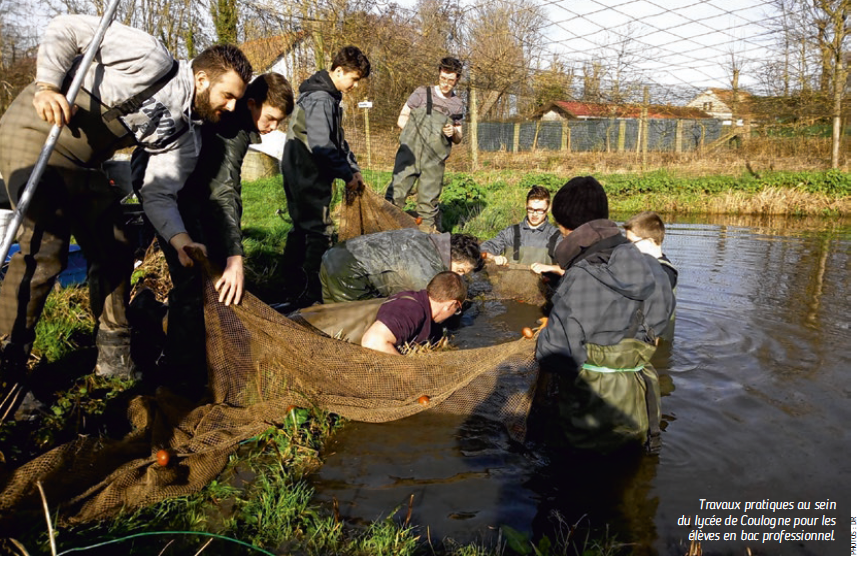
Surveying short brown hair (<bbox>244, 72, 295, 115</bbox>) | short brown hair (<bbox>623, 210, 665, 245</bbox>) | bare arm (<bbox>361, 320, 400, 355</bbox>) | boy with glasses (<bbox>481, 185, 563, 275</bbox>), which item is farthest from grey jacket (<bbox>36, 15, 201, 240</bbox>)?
boy with glasses (<bbox>481, 185, 563, 275</bbox>)

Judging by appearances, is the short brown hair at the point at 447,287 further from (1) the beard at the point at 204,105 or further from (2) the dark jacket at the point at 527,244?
(2) the dark jacket at the point at 527,244

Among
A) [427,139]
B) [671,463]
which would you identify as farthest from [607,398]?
[427,139]

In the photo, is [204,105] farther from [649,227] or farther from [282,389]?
[649,227]

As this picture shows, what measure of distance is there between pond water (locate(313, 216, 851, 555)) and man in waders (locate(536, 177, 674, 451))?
9.7 inches

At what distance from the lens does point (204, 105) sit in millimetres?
3332

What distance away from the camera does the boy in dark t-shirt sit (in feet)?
13.9

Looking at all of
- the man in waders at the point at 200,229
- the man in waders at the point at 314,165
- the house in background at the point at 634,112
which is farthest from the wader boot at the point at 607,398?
the house in background at the point at 634,112

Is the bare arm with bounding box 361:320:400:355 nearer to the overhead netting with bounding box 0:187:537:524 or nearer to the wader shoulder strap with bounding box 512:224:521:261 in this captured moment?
the overhead netting with bounding box 0:187:537:524

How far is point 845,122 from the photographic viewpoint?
61.6ft

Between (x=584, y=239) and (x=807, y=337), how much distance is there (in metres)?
3.59

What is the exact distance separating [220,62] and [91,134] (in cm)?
80

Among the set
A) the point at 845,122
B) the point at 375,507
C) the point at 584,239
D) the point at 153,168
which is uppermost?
the point at 845,122

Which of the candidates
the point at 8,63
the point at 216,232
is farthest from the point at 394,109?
the point at 216,232

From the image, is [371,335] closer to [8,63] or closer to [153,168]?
[153,168]
